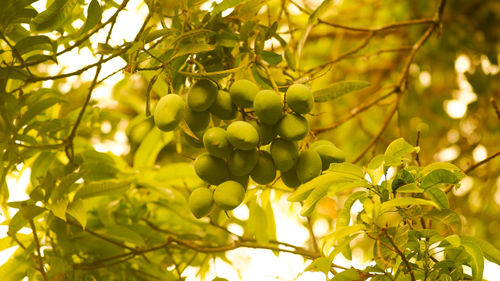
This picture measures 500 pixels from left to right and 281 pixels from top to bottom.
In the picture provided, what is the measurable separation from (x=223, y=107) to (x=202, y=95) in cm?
5

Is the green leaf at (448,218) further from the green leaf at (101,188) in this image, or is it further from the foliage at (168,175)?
the green leaf at (101,188)

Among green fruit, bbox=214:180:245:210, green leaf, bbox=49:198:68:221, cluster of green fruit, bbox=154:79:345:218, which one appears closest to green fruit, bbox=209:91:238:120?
cluster of green fruit, bbox=154:79:345:218

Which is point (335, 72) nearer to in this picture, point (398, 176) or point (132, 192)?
point (132, 192)

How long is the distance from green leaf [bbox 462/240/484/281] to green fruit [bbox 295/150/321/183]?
23cm

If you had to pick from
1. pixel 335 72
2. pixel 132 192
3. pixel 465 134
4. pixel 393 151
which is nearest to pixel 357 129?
pixel 335 72

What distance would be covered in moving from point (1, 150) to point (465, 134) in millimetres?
1659

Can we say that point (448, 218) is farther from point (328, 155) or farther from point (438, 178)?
point (328, 155)

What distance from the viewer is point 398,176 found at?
2.55 ft

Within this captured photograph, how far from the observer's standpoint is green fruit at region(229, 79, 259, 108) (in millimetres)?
837

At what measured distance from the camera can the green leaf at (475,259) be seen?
0.71 metres

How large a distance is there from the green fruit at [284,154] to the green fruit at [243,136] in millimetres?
46

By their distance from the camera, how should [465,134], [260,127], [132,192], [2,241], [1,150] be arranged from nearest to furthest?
1. [260,127]
2. [1,150]
3. [2,241]
4. [132,192]
5. [465,134]

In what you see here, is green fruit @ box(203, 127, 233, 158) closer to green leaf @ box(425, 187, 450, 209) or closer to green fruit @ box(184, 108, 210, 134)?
green fruit @ box(184, 108, 210, 134)

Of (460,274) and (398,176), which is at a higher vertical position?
(398,176)
